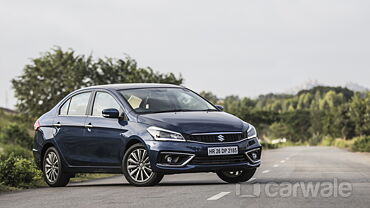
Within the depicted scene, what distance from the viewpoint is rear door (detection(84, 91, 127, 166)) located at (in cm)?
1270

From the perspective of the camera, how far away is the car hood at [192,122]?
1198 cm

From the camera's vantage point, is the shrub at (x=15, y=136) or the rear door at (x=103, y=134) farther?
the shrub at (x=15, y=136)

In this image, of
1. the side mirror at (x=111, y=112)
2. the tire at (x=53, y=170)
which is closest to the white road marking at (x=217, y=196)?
the side mirror at (x=111, y=112)

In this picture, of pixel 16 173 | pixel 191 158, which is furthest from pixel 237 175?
pixel 16 173

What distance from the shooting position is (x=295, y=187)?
1177 centimetres

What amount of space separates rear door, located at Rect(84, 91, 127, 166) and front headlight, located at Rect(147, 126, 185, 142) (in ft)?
2.45

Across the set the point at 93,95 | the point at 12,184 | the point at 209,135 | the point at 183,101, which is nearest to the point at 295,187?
the point at 209,135

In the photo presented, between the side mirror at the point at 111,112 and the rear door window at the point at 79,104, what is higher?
the rear door window at the point at 79,104

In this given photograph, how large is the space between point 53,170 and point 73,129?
3.17 feet

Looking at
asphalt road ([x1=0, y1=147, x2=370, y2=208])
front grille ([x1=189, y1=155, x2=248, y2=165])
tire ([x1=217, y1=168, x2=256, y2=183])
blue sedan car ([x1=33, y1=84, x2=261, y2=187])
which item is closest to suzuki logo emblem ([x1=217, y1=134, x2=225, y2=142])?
blue sedan car ([x1=33, y1=84, x2=261, y2=187])

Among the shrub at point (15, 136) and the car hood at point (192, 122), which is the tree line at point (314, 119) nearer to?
the shrub at point (15, 136)

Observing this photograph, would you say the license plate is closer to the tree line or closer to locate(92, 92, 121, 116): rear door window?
locate(92, 92, 121, 116): rear door window

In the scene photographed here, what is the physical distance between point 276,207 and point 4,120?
2323 inches

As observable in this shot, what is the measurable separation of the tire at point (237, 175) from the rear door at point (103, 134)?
203 centimetres
